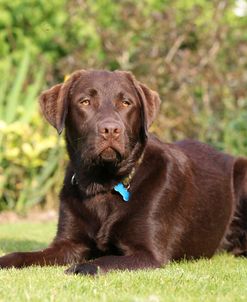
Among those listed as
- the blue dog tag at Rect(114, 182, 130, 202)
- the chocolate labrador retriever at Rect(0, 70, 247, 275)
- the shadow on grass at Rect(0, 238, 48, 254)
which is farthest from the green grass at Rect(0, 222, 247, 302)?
the shadow on grass at Rect(0, 238, 48, 254)

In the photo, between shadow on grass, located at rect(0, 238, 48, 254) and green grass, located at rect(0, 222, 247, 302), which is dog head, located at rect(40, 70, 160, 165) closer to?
green grass, located at rect(0, 222, 247, 302)

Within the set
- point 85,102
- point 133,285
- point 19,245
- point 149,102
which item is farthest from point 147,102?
point 19,245

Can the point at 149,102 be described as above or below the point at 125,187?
above

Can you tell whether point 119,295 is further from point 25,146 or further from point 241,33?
point 241,33

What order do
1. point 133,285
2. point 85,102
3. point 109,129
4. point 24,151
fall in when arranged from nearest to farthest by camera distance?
point 133,285 < point 109,129 < point 85,102 < point 24,151

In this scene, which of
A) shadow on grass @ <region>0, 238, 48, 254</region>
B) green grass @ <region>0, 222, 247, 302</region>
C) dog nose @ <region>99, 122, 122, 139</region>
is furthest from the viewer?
shadow on grass @ <region>0, 238, 48, 254</region>

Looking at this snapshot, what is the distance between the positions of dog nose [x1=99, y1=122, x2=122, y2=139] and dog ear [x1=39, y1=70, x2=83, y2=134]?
1.76ft

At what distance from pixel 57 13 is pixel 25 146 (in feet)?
9.70

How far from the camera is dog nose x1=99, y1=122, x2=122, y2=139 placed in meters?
5.09

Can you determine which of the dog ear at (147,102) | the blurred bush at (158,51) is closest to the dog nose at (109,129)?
the dog ear at (147,102)

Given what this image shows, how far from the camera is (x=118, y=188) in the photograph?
18.1ft

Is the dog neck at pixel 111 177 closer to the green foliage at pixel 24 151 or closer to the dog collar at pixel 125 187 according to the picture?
the dog collar at pixel 125 187

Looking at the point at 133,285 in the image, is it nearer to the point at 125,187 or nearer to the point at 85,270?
the point at 85,270

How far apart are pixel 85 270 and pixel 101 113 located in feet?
3.64
